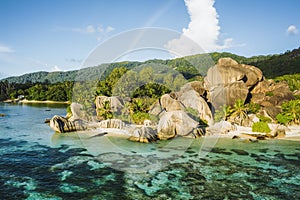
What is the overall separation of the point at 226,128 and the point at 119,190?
70.7ft

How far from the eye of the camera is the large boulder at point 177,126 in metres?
29.2

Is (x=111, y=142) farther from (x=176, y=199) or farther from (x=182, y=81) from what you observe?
(x=182, y=81)

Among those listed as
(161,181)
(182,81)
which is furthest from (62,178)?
(182,81)

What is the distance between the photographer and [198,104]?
36.2 m

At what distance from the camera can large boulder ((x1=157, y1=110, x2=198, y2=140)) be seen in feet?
95.9

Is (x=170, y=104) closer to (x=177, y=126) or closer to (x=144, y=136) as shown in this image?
(x=177, y=126)

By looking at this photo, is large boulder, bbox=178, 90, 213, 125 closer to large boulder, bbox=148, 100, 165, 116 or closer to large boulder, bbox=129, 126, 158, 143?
large boulder, bbox=148, 100, 165, 116

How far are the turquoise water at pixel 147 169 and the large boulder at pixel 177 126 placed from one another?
5.35 feet

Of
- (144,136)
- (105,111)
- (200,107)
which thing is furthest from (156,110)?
(144,136)

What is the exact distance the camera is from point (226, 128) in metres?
32.6

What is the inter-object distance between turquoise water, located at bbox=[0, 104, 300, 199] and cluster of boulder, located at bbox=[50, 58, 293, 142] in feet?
7.81

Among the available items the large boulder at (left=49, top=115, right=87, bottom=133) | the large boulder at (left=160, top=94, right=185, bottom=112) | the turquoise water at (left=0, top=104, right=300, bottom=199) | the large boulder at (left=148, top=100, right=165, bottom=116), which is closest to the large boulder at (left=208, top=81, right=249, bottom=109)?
the large boulder at (left=160, top=94, right=185, bottom=112)

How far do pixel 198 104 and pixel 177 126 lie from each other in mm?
7780

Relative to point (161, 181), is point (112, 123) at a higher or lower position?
higher
